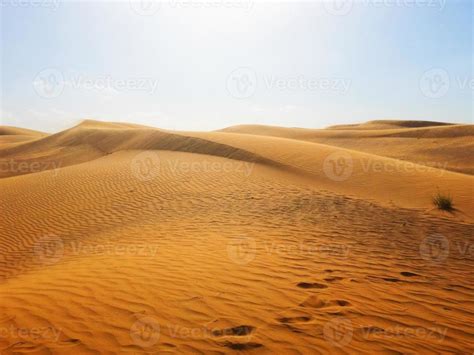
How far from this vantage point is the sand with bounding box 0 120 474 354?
3406mm

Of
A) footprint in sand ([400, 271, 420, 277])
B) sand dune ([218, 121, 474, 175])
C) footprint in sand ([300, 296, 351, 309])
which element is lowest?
footprint in sand ([400, 271, 420, 277])

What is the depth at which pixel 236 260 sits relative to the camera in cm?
546

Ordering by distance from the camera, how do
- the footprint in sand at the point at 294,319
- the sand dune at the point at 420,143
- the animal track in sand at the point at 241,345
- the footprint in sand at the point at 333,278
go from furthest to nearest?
the sand dune at the point at 420,143
the footprint in sand at the point at 333,278
the footprint in sand at the point at 294,319
the animal track in sand at the point at 241,345

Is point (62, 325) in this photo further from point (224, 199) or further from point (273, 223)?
point (224, 199)

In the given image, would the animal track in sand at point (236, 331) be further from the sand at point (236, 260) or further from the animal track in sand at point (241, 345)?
the animal track in sand at point (241, 345)

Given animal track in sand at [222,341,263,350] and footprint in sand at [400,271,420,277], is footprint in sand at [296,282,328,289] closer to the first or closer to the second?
animal track in sand at [222,341,263,350]

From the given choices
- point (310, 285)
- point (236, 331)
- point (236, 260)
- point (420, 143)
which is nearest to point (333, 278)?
point (310, 285)

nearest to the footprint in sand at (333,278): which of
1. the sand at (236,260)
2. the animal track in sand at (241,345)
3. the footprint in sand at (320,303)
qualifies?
the sand at (236,260)

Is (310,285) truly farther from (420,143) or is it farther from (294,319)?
(420,143)

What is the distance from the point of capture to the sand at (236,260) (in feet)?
11.2

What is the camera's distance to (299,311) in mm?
3826

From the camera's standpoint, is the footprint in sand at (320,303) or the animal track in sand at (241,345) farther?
the footprint in sand at (320,303)

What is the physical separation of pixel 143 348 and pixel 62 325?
3.52 ft

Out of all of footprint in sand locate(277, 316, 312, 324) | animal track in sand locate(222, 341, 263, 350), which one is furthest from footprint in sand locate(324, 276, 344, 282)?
animal track in sand locate(222, 341, 263, 350)
